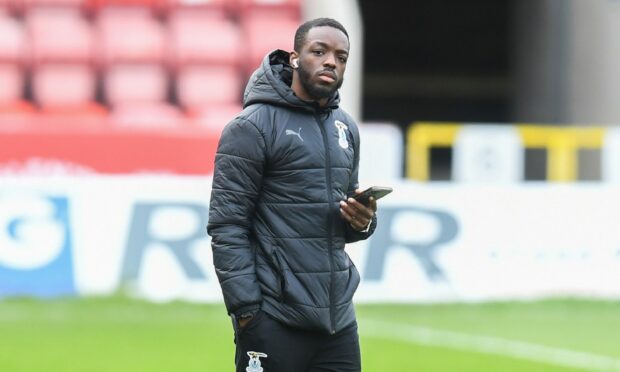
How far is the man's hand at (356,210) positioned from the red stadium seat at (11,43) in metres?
10.3

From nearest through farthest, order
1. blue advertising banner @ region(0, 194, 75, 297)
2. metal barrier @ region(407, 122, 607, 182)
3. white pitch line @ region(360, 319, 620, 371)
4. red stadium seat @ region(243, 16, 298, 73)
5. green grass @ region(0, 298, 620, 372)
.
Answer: green grass @ region(0, 298, 620, 372)
white pitch line @ region(360, 319, 620, 371)
blue advertising banner @ region(0, 194, 75, 297)
metal barrier @ region(407, 122, 607, 182)
red stadium seat @ region(243, 16, 298, 73)

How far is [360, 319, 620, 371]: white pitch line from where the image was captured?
27.8ft

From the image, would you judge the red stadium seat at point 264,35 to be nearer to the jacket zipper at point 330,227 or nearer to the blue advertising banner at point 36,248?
the blue advertising banner at point 36,248

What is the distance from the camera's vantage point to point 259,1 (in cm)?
1520

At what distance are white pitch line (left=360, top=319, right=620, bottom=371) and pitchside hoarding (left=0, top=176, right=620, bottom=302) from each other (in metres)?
1.10

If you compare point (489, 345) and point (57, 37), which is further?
point (57, 37)

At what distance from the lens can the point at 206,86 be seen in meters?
14.1

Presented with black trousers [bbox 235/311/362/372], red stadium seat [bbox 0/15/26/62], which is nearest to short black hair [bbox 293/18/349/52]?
black trousers [bbox 235/311/362/372]

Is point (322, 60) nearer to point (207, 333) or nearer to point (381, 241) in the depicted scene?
point (207, 333)

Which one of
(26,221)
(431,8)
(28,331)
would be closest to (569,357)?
(28,331)

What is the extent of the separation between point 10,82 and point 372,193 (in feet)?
33.9

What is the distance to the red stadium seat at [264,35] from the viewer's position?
1427cm

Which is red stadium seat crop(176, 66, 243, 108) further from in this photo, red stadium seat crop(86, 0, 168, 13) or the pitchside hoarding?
the pitchside hoarding

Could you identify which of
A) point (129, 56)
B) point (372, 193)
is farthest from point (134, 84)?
point (372, 193)
